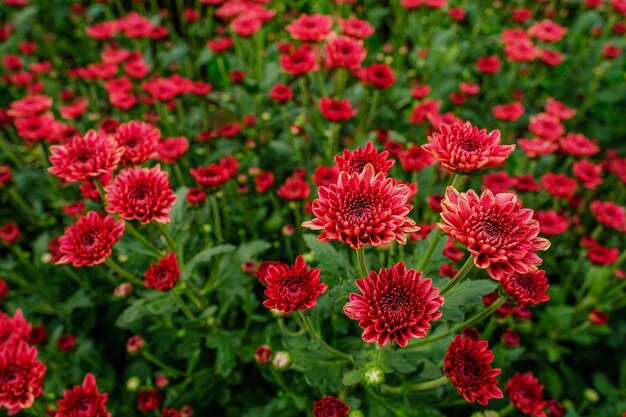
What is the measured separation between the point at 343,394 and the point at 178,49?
4.20m

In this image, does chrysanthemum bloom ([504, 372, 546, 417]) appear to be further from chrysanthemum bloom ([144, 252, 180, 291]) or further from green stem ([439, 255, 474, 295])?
chrysanthemum bloom ([144, 252, 180, 291])

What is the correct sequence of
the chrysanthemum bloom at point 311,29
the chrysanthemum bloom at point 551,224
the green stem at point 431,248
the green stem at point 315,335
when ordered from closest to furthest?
the green stem at point 431,248 < the green stem at point 315,335 < the chrysanthemum bloom at point 551,224 < the chrysanthemum bloom at point 311,29

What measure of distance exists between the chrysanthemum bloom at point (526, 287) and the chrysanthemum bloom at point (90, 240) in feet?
5.74

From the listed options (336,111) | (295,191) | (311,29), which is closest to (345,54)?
(311,29)

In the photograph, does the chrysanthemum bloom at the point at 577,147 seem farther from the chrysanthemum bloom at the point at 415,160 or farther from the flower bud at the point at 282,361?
the flower bud at the point at 282,361

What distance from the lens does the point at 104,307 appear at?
3.61m

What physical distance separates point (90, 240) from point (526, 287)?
78.2 inches

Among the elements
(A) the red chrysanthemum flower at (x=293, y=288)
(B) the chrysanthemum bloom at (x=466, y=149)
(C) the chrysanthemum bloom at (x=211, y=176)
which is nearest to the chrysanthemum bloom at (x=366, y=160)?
(B) the chrysanthemum bloom at (x=466, y=149)

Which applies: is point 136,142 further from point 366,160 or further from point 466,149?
point 466,149

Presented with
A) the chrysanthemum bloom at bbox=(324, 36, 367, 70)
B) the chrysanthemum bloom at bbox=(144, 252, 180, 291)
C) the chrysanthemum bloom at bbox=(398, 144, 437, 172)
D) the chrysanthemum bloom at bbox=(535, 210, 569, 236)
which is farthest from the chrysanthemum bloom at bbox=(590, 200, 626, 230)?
the chrysanthemum bloom at bbox=(144, 252, 180, 291)

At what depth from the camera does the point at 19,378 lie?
196cm

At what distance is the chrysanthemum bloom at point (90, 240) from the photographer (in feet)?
6.40

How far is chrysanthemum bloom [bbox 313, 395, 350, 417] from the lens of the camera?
191 centimetres

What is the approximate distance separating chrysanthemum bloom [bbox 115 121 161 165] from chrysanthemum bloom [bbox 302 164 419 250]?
43.1 inches
